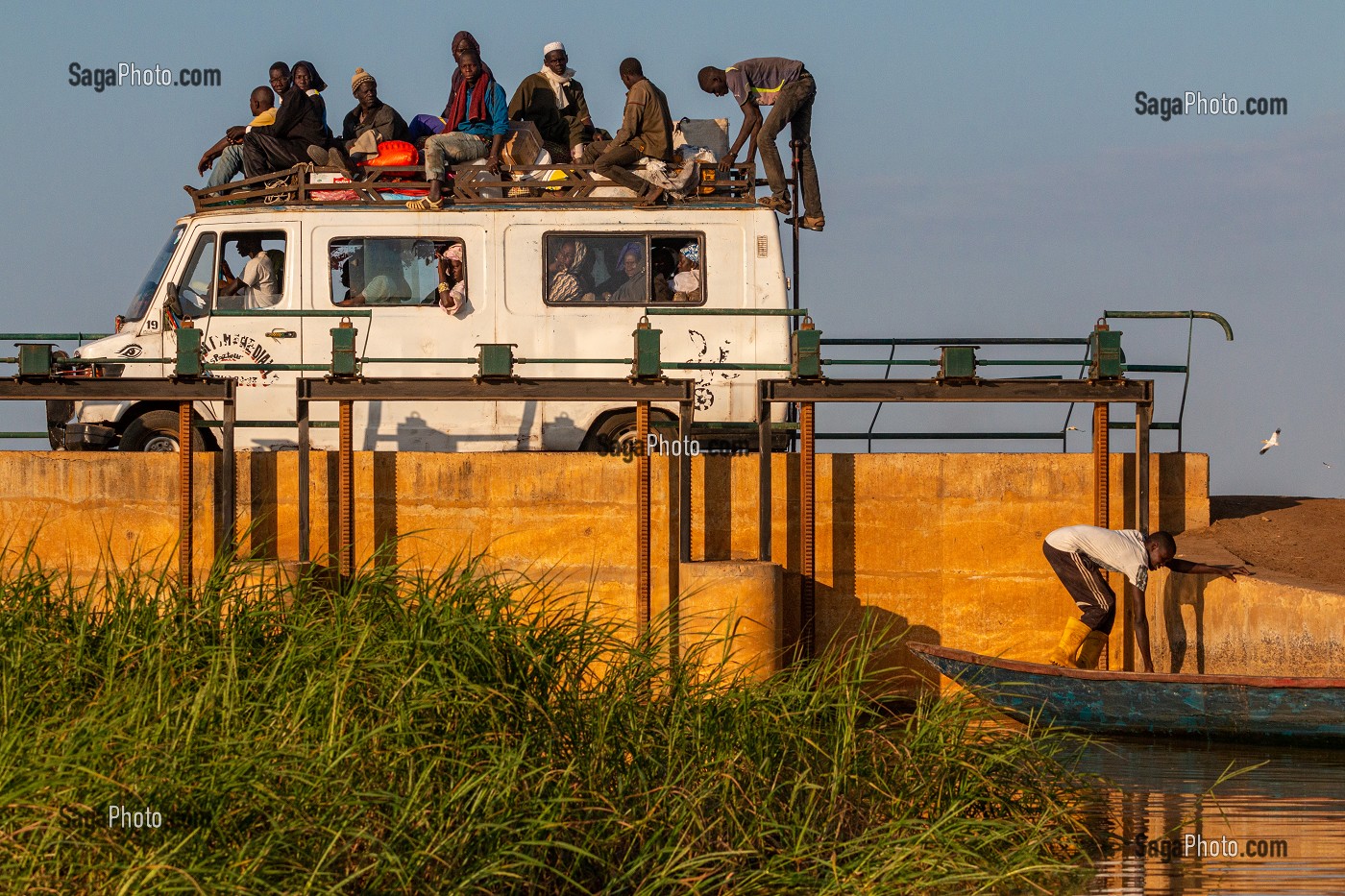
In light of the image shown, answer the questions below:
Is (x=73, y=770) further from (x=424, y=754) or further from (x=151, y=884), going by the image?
(x=424, y=754)

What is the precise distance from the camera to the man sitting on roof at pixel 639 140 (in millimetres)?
15188

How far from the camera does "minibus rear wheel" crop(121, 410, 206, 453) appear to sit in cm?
1512

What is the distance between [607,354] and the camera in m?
15.2

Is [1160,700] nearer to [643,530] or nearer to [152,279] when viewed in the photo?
[643,530]

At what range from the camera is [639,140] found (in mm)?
15273

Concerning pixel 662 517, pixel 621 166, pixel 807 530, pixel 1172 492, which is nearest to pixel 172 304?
pixel 621 166

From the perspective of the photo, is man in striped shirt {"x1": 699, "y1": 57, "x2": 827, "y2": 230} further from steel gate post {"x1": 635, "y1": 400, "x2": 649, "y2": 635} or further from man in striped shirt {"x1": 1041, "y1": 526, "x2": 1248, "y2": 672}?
man in striped shirt {"x1": 1041, "y1": 526, "x2": 1248, "y2": 672}

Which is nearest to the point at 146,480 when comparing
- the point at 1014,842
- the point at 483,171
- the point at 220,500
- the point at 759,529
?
the point at 220,500

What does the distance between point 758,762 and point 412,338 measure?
7641 mm

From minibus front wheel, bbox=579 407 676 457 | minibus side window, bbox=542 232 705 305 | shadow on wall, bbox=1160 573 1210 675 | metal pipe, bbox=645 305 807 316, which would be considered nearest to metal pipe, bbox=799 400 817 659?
metal pipe, bbox=645 305 807 316

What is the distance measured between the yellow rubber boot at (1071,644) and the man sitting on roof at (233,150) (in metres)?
8.42

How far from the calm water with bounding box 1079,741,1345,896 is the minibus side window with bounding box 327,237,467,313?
6.85m

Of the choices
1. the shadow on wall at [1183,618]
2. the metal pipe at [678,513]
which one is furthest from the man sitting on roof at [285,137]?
the shadow on wall at [1183,618]
